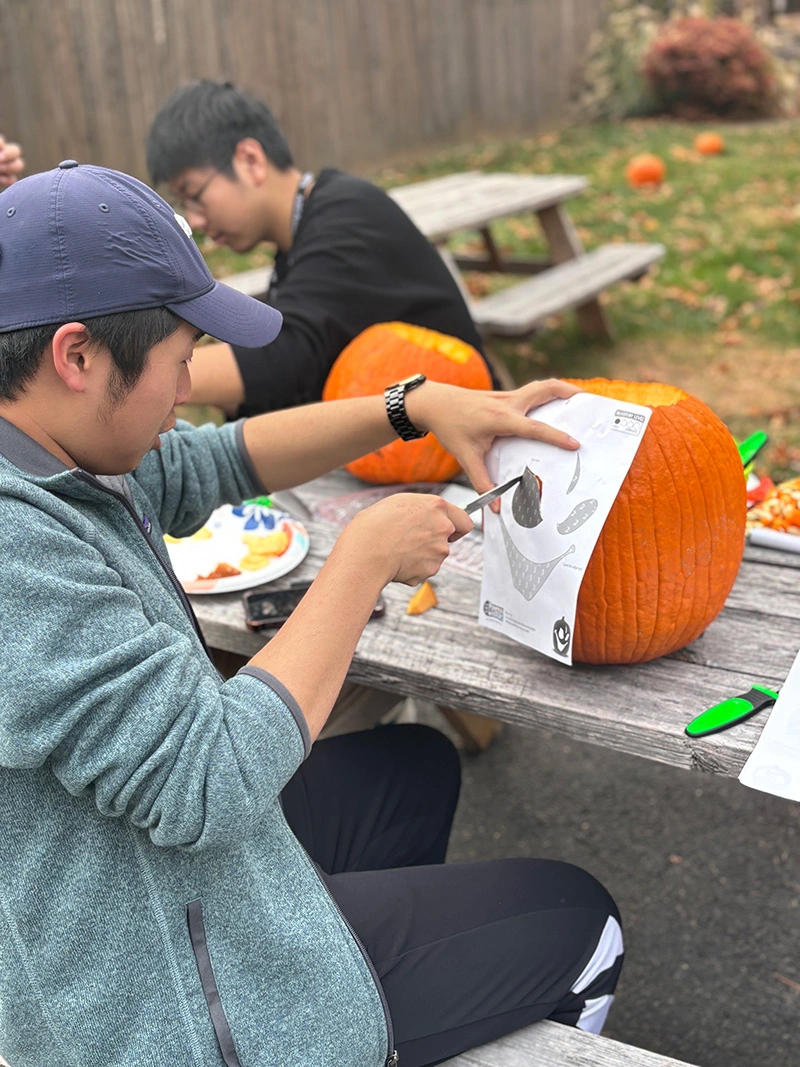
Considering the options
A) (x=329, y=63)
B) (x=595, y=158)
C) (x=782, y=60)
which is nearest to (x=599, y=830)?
(x=329, y=63)

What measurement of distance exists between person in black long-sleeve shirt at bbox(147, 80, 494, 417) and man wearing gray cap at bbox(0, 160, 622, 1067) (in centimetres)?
132

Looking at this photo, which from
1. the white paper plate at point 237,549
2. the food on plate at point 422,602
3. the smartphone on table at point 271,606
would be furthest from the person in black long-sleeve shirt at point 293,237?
the food on plate at point 422,602

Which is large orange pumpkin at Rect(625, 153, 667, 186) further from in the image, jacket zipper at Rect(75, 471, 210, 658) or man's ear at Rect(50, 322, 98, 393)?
man's ear at Rect(50, 322, 98, 393)

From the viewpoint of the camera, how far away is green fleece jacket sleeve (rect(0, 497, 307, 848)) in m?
1.06

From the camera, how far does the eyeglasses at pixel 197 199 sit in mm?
2863

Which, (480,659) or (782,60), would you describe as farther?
(782,60)

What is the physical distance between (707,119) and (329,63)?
5.77m

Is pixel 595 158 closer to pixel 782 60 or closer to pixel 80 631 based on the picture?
pixel 782 60

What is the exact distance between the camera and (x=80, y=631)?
1.09 meters

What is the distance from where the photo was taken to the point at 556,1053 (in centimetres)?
143

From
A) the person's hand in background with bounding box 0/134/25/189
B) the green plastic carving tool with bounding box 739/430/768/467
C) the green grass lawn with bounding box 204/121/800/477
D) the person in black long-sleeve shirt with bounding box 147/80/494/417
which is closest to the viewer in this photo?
the green plastic carving tool with bounding box 739/430/768/467

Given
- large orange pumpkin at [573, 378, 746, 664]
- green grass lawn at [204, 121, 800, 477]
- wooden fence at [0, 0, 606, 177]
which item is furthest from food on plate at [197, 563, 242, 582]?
wooden fence at [0, 0, 606, 177]

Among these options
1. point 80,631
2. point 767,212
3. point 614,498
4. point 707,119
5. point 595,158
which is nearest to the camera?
point 80,631

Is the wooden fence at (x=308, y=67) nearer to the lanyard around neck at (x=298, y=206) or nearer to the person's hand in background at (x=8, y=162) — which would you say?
the person's hand in background at (x=8, y=162)
